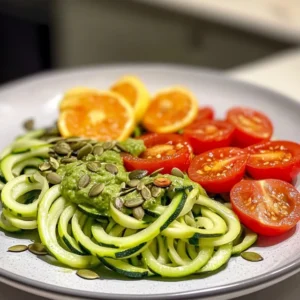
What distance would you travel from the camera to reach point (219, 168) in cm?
167

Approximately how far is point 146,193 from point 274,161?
0.44 metres

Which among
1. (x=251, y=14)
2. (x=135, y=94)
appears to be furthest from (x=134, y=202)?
(x=251, y=14)

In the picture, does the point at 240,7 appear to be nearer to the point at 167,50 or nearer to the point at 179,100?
the point at 167,50

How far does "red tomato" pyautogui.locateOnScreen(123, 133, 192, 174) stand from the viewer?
5.49ft

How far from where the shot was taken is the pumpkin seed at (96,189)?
Answer: 149cm

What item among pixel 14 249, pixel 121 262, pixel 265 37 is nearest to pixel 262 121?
pixel 121 262

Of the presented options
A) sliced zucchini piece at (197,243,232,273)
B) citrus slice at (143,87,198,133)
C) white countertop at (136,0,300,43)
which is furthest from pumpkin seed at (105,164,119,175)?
white countertop at (136,0,300,43)

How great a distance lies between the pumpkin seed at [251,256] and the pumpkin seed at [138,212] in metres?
0.27

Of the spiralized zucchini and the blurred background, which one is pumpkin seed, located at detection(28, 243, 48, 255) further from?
the blurred background

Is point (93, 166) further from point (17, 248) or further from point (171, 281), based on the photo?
point (171, 281)

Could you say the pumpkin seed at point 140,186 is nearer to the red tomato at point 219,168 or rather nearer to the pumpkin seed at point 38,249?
the red tomato at point 219,168

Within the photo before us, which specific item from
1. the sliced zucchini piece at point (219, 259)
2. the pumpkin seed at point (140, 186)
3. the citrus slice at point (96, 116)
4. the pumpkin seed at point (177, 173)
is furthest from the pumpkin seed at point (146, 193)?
the citrus slice at point (96, 116)

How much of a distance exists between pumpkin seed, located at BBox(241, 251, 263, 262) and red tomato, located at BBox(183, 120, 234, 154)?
1.56ft

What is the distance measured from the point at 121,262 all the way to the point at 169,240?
0.47ft
